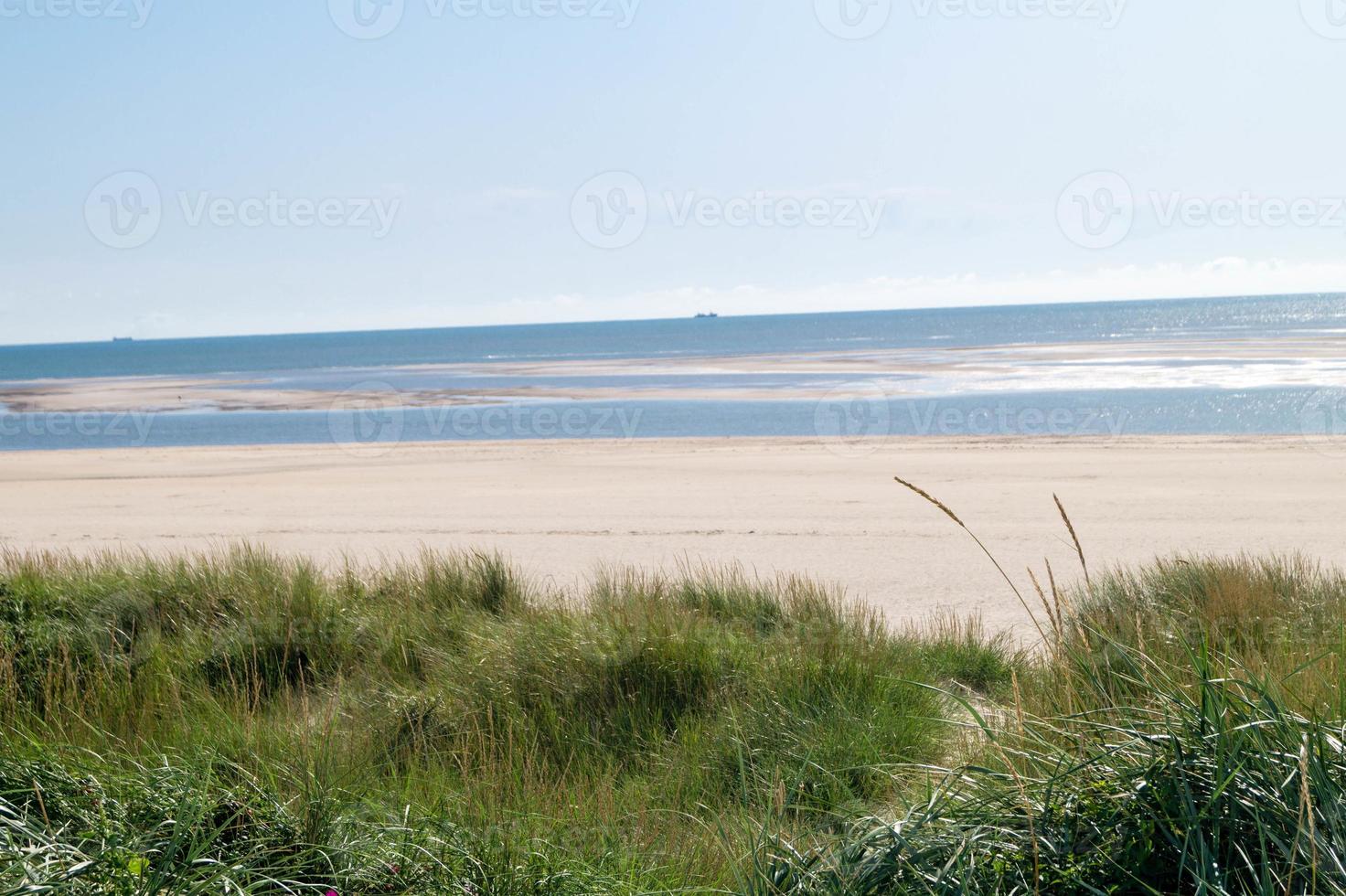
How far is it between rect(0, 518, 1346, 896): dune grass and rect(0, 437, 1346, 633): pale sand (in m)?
2.73

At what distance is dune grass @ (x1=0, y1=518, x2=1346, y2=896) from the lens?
2.62m

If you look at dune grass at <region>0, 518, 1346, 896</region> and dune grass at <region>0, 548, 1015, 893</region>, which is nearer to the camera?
dune grass at <region>0, 518, 1346, 896</region>

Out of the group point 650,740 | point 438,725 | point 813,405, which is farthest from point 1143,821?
point 813,405

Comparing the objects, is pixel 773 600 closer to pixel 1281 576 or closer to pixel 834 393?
pixel 1281 576

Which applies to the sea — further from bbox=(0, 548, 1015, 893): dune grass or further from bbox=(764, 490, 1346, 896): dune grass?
bbox=(764, 490, 1346, 896): dune grass

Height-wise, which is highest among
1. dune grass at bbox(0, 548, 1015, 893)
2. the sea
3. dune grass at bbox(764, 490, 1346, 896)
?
dune grass at bbox(764, 490, 1346, 896)

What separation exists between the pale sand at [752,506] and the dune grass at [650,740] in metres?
2.73

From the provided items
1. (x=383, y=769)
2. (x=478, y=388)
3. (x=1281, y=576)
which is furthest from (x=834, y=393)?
(x=383, y=769)

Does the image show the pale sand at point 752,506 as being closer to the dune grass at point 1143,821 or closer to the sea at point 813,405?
the sea at point 813,405

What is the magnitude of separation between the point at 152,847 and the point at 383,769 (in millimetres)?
1581

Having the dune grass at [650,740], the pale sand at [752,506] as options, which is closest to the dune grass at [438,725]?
the dune grass at [650,740]

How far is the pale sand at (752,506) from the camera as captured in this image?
1246 centimetres

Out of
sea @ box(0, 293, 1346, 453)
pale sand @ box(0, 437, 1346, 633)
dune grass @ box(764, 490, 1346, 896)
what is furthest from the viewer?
sea @ box(0, 293, 1346, 453)

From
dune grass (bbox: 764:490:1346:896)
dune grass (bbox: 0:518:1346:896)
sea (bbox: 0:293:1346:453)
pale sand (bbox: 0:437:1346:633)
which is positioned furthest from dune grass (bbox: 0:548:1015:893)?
sea (bbox: 0:293:1346:453)
